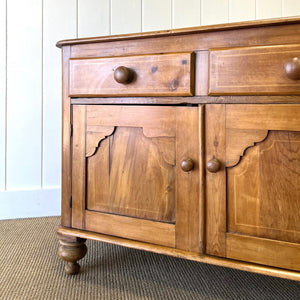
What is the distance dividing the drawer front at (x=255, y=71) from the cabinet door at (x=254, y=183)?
36 millimetres

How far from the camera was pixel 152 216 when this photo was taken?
0.85 metres

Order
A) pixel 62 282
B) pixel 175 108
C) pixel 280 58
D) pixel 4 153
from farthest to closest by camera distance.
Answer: pixel 4 153 → pixel 62 282 → pixel 175 108 → pixel 280 58

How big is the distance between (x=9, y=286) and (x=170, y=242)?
0.44 meters

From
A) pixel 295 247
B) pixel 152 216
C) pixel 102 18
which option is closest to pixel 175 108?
pixel 152 216

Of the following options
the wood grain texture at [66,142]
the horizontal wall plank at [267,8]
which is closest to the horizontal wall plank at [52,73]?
the wood grain texture at [66,142]

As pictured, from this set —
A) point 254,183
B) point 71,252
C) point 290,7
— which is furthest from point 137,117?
point 290,7

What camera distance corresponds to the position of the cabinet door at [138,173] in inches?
31.5

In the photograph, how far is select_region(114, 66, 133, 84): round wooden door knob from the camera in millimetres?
819

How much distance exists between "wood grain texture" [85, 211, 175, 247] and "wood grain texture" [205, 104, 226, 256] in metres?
0.09

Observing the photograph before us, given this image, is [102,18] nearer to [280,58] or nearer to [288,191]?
[280,58]

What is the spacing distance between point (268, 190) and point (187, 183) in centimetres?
18

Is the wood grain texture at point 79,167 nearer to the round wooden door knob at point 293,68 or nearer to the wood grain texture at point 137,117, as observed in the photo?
the wood grain texture at point 137,117

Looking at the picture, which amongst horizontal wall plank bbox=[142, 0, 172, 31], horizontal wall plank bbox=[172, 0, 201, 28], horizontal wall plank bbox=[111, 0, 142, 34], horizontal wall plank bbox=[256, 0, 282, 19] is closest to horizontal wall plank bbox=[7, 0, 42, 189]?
horizontal wall plank bbox=[111, 0, 142, 34]

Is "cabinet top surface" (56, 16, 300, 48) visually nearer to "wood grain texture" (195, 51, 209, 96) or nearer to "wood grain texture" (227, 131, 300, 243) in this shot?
"wood grain texture" (195, 51, 209, 96)
